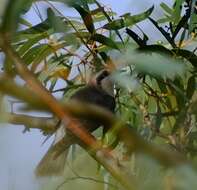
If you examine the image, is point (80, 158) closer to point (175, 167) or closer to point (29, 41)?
point (29, 41)

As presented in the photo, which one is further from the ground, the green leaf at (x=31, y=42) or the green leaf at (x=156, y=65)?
the green leaf at (x=156, y=65)

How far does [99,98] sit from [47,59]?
0.53 meters

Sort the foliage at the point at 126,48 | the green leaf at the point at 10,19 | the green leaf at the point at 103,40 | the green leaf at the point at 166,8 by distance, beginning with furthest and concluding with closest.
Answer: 1. the green leaf at the point at 166,8
2. the green leaf at the point at 103,40
3. the foliage at the point at 126,48
4. the green leaf at the point at 10,19

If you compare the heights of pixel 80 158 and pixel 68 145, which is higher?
pixel 80 158

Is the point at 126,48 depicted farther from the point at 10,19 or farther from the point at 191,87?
the point at 10,19

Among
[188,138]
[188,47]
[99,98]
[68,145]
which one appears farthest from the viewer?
[99,98]

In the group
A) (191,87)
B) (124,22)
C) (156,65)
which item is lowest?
(191,87)

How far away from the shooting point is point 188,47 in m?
1.37

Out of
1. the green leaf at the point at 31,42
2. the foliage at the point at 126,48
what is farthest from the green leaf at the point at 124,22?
the green leaf at the point at 31,42

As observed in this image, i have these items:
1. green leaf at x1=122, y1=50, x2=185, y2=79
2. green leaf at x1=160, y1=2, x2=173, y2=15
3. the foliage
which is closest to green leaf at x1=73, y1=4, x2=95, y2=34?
the foliage

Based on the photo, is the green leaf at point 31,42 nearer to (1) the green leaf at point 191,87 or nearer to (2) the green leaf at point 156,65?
(1) the green leaf at point 191,87

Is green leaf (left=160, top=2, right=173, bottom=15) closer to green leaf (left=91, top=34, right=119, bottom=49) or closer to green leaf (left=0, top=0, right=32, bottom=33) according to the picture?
green leaf (left=91, top=34, right=119, bottom=49)

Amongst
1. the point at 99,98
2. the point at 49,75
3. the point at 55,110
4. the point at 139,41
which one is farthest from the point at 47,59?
the point at 55,110

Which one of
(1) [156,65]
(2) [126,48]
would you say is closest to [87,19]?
(2) [126,48]
